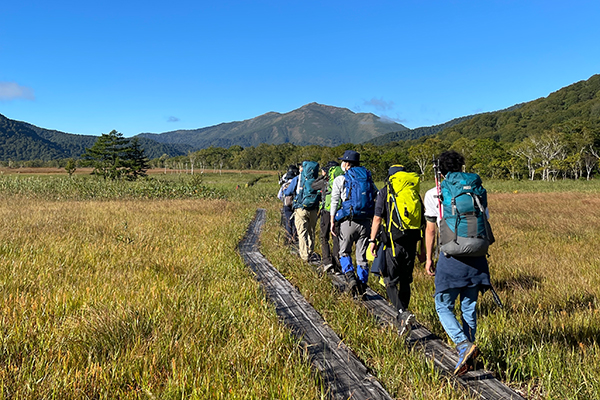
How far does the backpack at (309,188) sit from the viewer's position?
7.38 m

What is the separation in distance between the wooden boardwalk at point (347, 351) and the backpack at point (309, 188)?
201 cm

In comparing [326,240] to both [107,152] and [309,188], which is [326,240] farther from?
[107,152]

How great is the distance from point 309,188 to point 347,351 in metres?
4.28

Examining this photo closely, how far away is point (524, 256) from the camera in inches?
311

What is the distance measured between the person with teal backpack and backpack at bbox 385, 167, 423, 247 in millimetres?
3310

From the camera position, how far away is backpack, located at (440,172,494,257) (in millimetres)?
3000

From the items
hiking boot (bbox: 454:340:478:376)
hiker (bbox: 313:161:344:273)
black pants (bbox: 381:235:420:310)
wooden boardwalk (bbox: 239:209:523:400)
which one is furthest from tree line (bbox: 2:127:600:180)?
hiking boot (bbox: 454:340:478:376)

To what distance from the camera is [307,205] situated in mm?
7418

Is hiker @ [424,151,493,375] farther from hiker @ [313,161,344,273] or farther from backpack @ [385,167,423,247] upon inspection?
hiker @ [313,161,344,273]

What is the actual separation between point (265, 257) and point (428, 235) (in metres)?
5.13

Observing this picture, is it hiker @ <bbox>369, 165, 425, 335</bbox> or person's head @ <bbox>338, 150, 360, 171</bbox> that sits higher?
person's head @ <bbox>338, 150, 360, 171</bbox>

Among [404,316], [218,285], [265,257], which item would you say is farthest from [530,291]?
[265,257]

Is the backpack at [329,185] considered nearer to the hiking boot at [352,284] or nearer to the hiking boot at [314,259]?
the hiking boot at [352,284]

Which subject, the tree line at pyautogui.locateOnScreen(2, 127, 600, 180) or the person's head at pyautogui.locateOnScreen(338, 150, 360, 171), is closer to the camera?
the person's head at pyautogui.locateOnScreen(338, 150, 360, 171)
